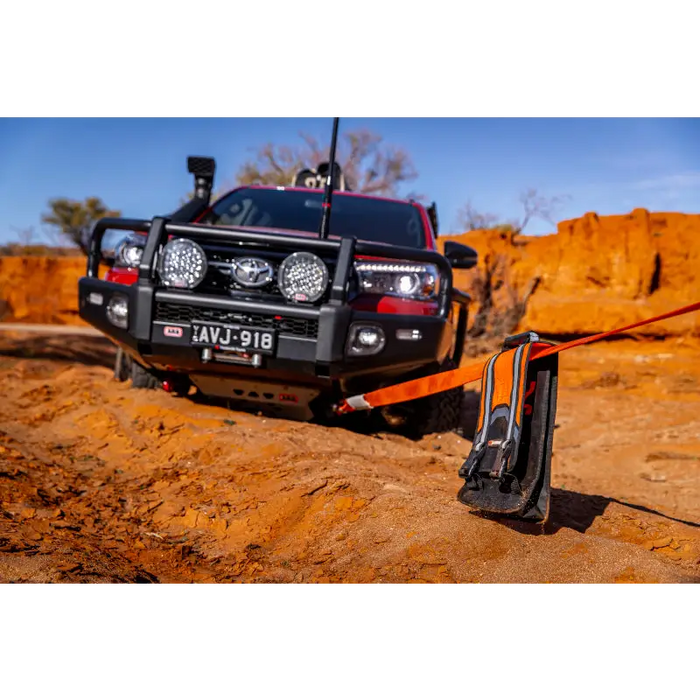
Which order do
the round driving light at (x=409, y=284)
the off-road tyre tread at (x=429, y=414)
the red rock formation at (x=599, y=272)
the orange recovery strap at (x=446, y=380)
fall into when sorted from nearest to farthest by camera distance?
the orange recovery strap at (x=446, y=380) → the round driving light at (x=409, y=284) → the off-road tyre tread at (x=429, y=414) → the red rock formation at (x=599, y=272)

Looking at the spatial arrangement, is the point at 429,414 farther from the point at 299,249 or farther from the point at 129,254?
the point at 129,254

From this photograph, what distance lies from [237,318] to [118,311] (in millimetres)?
795

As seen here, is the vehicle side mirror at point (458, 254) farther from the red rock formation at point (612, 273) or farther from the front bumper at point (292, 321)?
the red rock formation at point (612, 273)

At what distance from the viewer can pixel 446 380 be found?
10.2 feet

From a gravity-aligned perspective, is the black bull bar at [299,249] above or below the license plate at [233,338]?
above

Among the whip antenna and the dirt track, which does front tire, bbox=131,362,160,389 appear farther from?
the whip antenna

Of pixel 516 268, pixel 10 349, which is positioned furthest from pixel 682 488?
pixel 516 268

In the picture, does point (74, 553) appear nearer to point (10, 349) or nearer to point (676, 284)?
point (10, 349)

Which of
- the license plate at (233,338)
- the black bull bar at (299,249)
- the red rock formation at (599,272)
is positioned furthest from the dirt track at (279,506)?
the red rock formation at (599,272)

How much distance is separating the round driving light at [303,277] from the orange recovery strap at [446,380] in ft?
2.10

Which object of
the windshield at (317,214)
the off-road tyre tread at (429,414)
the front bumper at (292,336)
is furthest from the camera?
the windshield at (317,214)

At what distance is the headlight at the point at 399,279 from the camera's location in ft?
13.4
